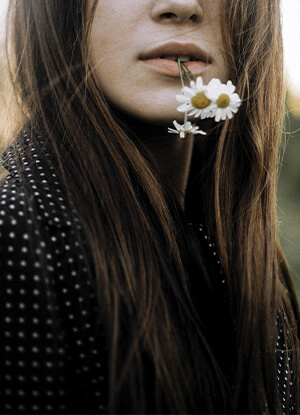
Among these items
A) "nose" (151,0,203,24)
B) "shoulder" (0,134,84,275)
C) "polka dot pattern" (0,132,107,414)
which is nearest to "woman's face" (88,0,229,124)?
"nose" (151,0,203,24)

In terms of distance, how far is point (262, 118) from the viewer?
4.34 feet

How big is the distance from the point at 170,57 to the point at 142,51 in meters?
0.08

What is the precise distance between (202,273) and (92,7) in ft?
2.38

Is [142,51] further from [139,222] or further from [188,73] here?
[139,222]

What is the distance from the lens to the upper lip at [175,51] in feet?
3.70

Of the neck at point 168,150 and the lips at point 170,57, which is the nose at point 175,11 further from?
the neck at point 168,150

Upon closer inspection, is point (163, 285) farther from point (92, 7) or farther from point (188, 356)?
point (92, 7)

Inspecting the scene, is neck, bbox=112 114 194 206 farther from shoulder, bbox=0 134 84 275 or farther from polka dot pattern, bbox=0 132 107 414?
polka dot pattern, bbox=0 132 107 414

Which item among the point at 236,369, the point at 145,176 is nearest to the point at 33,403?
the point at 236,369

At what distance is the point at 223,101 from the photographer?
1044 millimetres

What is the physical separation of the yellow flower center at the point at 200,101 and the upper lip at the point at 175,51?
172 millimetres

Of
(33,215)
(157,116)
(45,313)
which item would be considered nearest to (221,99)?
(157,116)

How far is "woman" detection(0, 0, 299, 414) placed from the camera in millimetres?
805

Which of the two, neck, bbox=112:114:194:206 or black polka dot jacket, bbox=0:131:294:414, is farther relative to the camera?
neck, bbox=112:114:194:206
